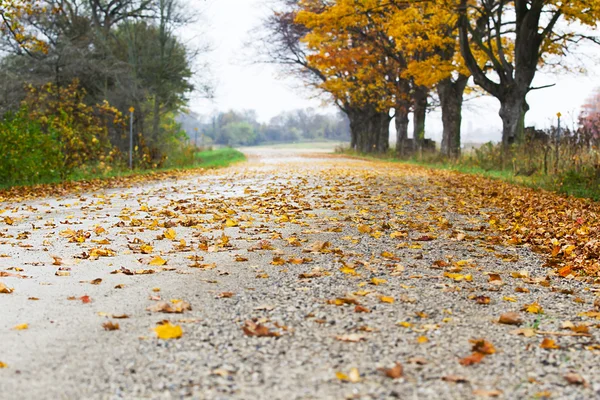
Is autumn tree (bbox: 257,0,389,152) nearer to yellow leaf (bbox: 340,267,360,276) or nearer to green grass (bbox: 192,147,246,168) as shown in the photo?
green grass (bbox: 192,147,246,168)

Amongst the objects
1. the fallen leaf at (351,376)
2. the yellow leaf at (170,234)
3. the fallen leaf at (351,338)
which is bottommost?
the fallen leaf at (351,376)

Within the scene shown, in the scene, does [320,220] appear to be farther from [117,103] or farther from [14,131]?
[117,103]

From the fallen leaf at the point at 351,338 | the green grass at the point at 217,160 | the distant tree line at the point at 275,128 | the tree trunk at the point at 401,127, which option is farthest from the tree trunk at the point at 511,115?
the distant tree line at the point at 275,128

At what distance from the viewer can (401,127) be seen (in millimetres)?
34562

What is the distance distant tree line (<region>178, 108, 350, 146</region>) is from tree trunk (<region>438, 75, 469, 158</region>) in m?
84.1

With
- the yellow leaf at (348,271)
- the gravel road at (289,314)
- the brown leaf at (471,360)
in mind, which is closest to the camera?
the gravel road at (289,314)

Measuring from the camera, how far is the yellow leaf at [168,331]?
3.56 meters

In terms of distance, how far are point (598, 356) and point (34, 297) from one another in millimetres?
3621

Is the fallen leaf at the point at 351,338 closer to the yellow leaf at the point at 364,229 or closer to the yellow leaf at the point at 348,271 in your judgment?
the yellow leaf at the point at 348,271

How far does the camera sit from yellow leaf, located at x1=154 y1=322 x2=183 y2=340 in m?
3.56

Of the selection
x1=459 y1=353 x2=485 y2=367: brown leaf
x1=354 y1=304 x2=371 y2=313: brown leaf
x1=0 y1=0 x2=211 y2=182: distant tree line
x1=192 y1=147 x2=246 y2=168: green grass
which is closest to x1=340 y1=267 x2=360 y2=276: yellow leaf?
x1=354 y1=304 x2=371 y2=313: brown leaf

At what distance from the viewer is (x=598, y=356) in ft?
11.3

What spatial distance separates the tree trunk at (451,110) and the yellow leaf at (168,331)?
22488 mm

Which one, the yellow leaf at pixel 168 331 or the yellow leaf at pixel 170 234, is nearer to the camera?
the yellow leaf at pixel 168 331
